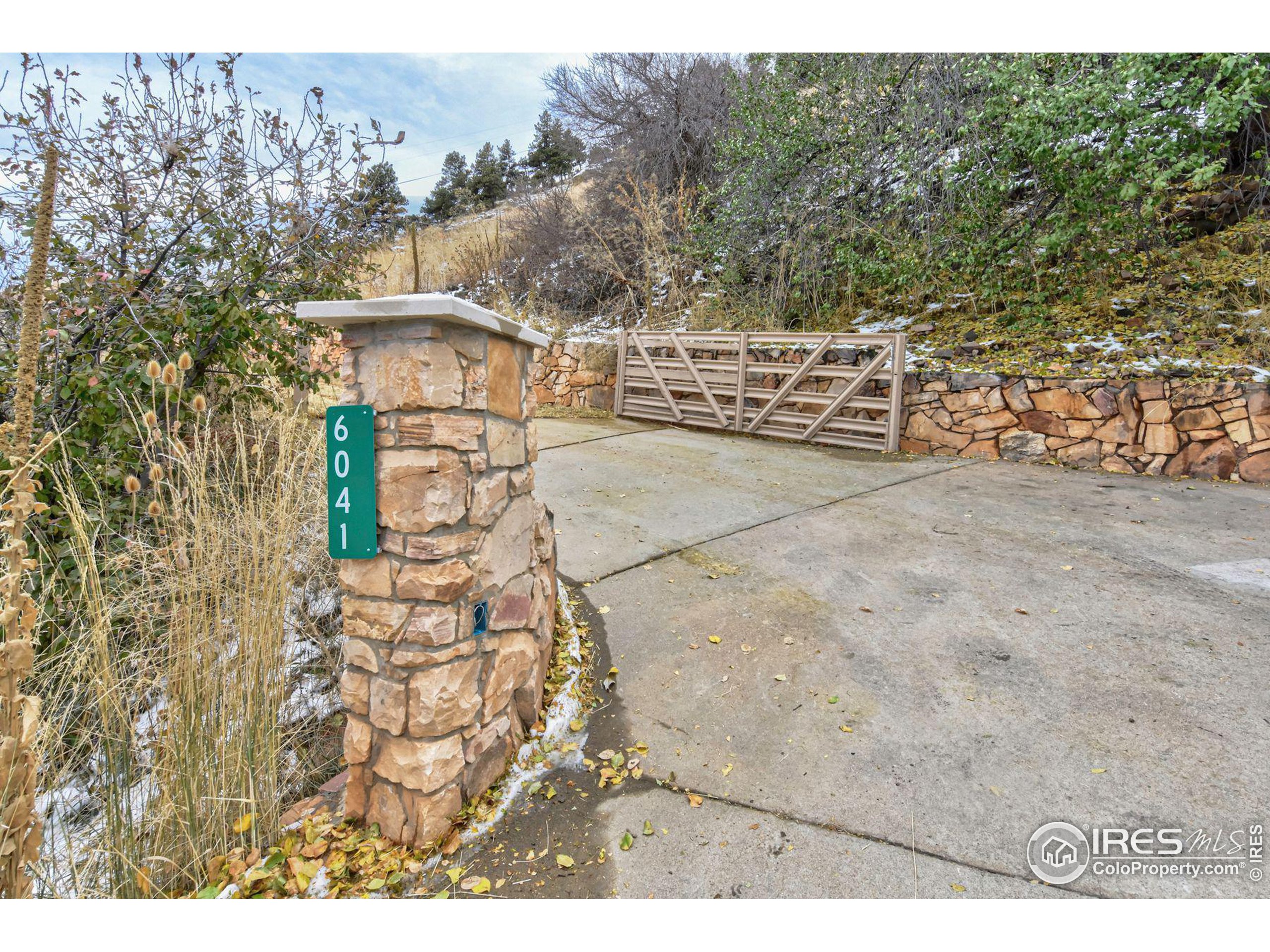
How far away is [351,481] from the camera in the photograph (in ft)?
5.82

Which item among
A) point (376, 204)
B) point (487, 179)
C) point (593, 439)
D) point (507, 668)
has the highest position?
point (487, 179)

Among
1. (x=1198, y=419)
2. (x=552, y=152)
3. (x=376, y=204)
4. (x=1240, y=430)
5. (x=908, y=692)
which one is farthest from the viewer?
(x=552, y=152)

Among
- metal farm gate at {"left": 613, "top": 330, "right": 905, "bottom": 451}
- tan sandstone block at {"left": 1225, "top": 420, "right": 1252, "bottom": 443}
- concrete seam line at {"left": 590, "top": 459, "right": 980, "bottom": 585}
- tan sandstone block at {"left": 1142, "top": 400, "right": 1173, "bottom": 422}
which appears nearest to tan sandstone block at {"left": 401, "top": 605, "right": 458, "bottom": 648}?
concrete seam line at {"left": 590, "top": 459, "right": 980, "bottom": 585}

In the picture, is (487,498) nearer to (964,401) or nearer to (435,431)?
(435,431)

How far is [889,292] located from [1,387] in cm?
821

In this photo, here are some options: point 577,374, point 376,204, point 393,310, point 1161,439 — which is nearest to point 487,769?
point 393,310

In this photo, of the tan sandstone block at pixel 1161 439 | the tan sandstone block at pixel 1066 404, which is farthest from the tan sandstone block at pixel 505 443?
the tan sandstone block at pixel 1161 439

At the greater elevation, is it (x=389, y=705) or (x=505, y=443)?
(x=505, y=443)

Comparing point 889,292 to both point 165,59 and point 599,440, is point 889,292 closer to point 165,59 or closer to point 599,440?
point 599,440

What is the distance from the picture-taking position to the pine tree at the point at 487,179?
19.3 metres

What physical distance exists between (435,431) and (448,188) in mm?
21849

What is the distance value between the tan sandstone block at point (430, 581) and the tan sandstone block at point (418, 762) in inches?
16.6

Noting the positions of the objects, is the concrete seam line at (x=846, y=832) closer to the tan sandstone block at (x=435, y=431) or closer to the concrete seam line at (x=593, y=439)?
the tan sandstone block at (x=435, y=431)

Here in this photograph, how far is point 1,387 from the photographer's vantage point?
2652 mm
